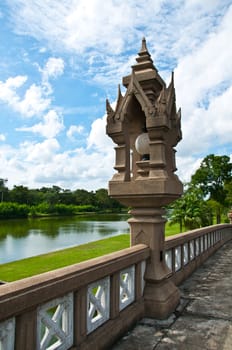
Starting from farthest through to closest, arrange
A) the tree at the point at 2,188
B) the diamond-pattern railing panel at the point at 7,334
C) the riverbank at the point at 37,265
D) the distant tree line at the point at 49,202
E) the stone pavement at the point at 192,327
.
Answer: the tree at the point at 2,188
the distant tree line at the point at 49,202
the riverbank at the point at 37,265
the stone pavement at the point at 192,327
the diamond-pattern railing panel at the point at 7,334

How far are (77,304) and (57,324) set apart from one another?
0.27m

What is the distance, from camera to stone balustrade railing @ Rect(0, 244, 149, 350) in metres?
2.06

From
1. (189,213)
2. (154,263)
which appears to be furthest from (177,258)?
(189,213)

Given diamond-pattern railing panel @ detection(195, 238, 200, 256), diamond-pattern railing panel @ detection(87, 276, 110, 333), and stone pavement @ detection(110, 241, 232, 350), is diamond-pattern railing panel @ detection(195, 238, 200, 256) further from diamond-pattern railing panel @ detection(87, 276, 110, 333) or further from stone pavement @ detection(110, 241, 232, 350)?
diamond-pattern railing panel @ detection(87, 276, 110, 333)

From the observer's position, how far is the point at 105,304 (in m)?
3.25

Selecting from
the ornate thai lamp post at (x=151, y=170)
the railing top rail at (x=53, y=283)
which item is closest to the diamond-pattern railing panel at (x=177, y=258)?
the ornate thai lamp post at (x=151, y=170)

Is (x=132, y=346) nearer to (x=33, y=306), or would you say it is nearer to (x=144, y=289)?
(x=144, y=289)

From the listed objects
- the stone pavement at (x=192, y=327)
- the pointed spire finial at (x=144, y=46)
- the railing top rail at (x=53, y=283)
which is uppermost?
the pointed spire finial at (x=144, y=46)

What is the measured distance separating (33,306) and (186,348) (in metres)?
1.80

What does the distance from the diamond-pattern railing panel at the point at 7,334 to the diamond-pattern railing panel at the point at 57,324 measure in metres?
0.24

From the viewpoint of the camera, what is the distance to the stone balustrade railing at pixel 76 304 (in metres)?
2.06

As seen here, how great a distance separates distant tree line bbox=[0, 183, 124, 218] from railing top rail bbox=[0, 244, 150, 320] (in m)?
69.4

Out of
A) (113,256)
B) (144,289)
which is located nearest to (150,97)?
(113,256)

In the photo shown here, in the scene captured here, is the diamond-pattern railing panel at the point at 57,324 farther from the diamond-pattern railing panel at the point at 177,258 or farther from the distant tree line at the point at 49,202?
the distant tree line at the point at 49,202
